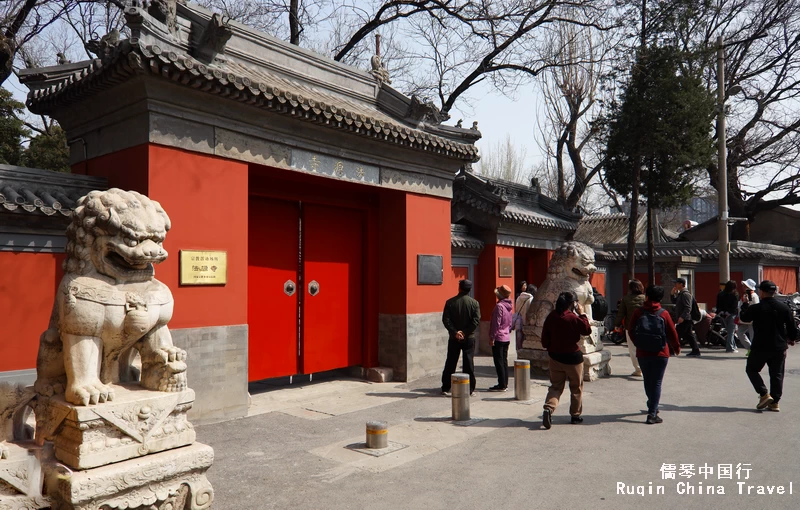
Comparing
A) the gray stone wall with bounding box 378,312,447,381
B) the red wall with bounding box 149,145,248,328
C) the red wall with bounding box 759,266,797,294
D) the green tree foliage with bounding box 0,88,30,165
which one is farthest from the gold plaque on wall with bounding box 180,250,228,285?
the red wall with bounding box 759,266,797,294

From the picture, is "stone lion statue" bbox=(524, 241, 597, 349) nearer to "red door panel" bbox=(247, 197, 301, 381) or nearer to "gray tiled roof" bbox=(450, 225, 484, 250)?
"gray tiled roof" bbox=(450, 225, 484, 250)

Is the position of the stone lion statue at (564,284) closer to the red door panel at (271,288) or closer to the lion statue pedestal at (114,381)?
the red door panel at (271,288)

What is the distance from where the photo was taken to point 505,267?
475 inches

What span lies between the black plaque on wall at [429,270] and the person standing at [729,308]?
6329mm

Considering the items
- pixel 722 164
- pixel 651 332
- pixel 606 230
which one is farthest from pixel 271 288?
pixel 606 230

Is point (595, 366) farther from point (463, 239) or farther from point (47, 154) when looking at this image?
point (47, 154)

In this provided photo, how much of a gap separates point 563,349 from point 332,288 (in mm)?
3786

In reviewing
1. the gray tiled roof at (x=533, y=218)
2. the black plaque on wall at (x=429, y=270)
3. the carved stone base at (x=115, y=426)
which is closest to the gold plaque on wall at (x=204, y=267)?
the carved stone base at (x=115, y=426)

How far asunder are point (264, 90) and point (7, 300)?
3.36 m

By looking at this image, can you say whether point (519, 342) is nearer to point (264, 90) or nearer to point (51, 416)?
point (264, 90)

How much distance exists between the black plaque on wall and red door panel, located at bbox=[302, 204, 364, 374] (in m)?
0.96

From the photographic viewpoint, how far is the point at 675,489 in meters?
4.25

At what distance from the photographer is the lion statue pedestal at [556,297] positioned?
870cm

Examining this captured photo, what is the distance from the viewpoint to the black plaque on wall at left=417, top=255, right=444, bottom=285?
879 centimetres
